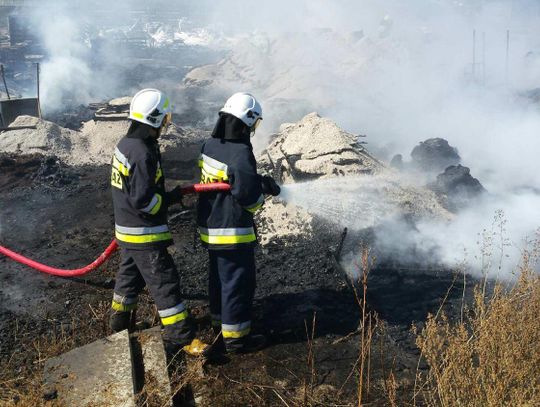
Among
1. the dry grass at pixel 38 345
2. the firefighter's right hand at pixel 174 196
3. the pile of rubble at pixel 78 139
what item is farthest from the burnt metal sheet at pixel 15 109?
the firefighter's right hand at pixel 174 196

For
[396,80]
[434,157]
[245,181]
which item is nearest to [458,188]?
[434,157]

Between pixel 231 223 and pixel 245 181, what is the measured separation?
15.5 inches

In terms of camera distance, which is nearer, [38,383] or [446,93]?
[38,383]

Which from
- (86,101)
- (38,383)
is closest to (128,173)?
(38,383)

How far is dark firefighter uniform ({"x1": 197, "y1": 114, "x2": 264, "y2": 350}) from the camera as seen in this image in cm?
408

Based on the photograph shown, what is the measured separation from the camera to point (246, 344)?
441 cm

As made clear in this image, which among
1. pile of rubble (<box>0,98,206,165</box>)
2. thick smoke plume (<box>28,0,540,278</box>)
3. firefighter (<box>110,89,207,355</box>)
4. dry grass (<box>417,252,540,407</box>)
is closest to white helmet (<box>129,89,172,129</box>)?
firefighter (<box>110,89,207,355</box>)

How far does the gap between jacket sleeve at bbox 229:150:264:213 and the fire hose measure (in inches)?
5.2

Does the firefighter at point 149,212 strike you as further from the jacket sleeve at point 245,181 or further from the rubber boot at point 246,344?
the jacket sleeve at point 245,181

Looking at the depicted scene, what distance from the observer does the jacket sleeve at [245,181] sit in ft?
13.1

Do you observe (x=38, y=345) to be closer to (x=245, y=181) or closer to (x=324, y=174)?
(x=245, y=181)

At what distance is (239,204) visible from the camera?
4.14 meters

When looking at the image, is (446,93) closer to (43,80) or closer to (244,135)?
(43,80)

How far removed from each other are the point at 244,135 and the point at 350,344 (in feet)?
6.62
